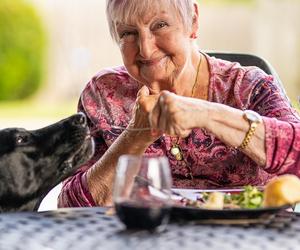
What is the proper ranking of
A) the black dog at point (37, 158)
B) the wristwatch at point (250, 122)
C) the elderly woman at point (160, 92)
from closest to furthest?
1. the black dog at point (37, 158)
2. the wristwatch at point (250, 122)
3. the elderly woman at point (160, 92)

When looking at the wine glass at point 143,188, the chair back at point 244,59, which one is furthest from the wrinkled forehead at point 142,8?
the wine glass at point 143,188

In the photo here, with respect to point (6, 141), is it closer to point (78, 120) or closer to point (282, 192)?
point (78, 120)

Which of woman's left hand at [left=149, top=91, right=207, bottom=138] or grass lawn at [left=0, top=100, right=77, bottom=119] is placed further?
grass lawn at [left=0, top=100, right=77, bottom=119]

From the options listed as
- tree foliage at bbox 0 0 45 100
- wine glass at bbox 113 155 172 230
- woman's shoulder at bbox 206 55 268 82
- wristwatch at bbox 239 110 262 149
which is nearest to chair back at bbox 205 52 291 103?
woman's shoulder at bbox 206 55 268 82

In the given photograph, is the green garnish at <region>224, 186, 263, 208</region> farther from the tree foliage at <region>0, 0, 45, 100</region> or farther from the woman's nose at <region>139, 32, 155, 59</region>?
the tree foliage at <region>0, 0, 45, 100</region>

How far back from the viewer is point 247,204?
160 centimetres

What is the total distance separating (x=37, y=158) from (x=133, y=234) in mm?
373

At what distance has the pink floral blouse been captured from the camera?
2.16 meters

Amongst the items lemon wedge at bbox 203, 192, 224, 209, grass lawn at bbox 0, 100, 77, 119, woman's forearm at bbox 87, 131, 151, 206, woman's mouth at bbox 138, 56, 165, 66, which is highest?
woman's mouth at bbox 138, 56, 165, 66

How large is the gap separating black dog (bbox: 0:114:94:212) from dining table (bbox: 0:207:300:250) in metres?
0.08

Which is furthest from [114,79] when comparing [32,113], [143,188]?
[32,113]

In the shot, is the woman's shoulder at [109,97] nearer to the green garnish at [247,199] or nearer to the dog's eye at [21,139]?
the dog's eye at [21,139]

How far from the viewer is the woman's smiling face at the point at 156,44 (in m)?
2.10

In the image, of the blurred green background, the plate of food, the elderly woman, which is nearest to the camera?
the plate of food
